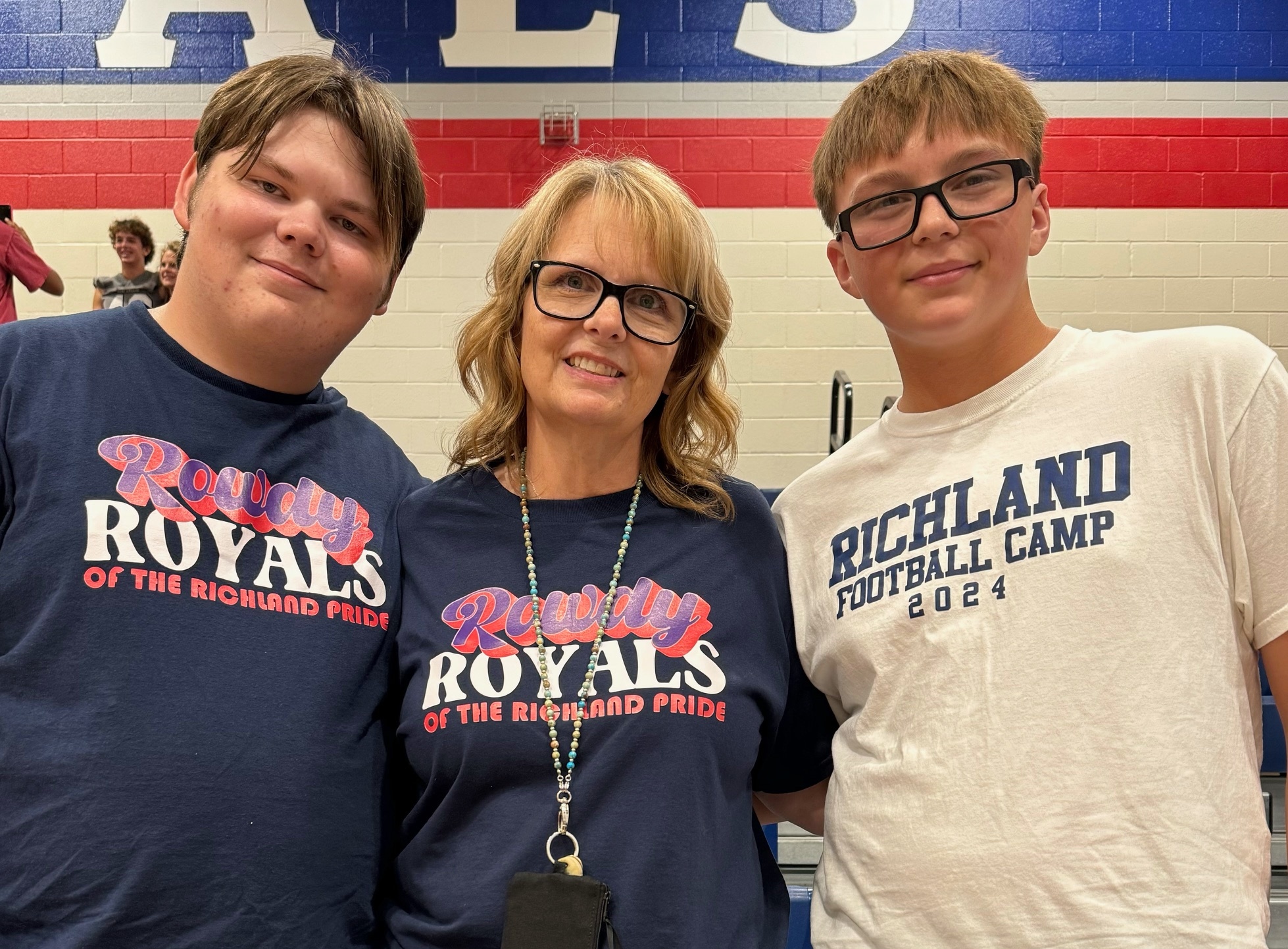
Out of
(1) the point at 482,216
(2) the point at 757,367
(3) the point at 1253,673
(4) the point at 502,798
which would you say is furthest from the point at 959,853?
(1) the point at 482,216

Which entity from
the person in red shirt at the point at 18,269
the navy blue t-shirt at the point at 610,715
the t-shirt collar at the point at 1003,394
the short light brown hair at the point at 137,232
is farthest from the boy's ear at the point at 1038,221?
the person in red shirt at the point at 18,269

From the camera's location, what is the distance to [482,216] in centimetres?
552

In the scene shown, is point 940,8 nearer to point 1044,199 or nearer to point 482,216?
point 482,216

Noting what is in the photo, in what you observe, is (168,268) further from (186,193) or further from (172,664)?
(172,664)

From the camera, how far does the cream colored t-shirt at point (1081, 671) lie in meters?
1.18

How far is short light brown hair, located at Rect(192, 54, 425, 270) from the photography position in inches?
58.6

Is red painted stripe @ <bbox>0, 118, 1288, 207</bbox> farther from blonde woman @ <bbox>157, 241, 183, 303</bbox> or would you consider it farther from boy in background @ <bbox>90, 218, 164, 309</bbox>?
blonde woman @ <bbox>157, 241, 183, 303</bbox>

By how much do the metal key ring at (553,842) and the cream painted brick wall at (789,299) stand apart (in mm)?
4294

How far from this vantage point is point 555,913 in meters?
1.21

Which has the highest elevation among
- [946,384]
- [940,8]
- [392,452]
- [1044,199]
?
[940,8]

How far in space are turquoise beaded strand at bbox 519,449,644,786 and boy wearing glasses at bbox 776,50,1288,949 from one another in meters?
0.28

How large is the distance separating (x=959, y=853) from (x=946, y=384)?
614 mm

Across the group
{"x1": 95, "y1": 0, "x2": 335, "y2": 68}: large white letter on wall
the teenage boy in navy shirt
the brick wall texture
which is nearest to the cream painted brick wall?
the brick wall texture

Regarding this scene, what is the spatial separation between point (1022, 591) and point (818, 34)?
15.7ft
